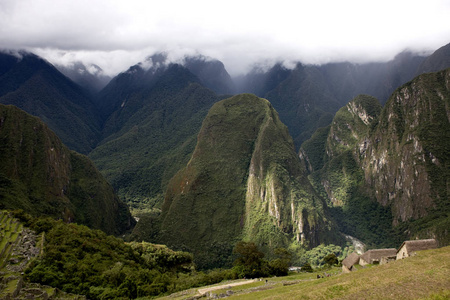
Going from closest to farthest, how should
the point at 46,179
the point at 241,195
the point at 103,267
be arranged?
the point at 103,267, the point at 46,179, the point at 241,195

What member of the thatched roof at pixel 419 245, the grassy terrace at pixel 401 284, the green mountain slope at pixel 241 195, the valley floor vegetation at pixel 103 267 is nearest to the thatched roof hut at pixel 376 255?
the thatched roof at pixel 419 245

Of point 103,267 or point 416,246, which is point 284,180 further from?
point 416,246

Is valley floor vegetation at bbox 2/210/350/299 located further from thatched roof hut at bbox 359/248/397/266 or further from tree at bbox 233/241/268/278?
thatched roof hut at bbox 359/248/397/266

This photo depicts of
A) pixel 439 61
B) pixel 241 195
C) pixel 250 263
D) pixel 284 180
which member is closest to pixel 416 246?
pixel 250 263

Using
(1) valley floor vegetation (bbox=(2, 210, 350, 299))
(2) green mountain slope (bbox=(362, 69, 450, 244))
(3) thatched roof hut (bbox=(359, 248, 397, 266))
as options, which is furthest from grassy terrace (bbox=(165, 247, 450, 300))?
(2) green mountain slope (bbox=(362, 69, 450, 244))

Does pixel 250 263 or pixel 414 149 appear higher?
pixel 414 149

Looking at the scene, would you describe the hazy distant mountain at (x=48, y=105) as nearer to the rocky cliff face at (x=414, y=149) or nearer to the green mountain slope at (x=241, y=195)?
the green mountain slope at (x=241, y=195)
